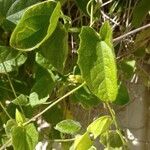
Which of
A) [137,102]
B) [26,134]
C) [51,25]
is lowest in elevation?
[137,102]

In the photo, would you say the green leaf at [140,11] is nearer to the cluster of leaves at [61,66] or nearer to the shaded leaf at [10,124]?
the cluster of leaves at [61,66]

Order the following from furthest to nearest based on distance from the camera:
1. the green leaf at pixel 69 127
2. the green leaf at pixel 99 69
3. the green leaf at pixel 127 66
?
1. the green leaf at pixel 127 66
2. the green leaf at pixel 69 127
3. the green leaf at pixel 99 69

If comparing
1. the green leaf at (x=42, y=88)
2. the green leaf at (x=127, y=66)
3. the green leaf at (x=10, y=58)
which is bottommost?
the green leaf at (x=127, y=66)

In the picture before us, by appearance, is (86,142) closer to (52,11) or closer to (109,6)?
(52,11)

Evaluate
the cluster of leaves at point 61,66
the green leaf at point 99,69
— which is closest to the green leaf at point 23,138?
the cluster of leaves at point 61,66

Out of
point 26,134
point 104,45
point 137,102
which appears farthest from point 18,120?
point 137,102

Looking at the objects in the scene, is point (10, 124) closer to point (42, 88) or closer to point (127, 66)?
point (42, 88)

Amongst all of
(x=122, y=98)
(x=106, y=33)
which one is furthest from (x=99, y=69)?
(x=122, y=98)
